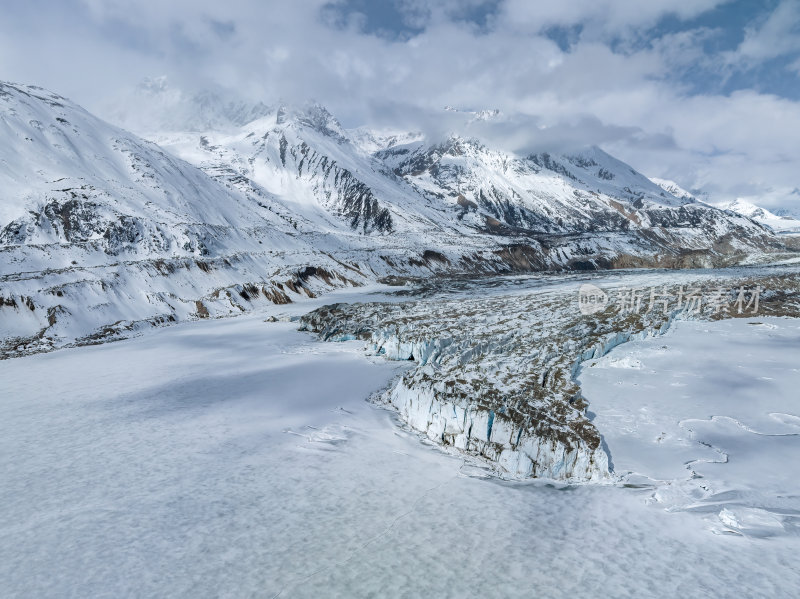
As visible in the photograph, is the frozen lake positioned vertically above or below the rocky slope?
below

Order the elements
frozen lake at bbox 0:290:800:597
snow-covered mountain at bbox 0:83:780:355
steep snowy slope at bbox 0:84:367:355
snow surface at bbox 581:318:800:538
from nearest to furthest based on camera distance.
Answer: frozen lake at bbox 0:290:800:597
snow surface at bbox 581:318:800:538
steep snowy slope at bbox 0:84:367:355
snow-covered mountain at bbox 0:83:780:355

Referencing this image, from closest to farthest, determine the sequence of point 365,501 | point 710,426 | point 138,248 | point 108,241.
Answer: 1. point 365,501
2. point 710,426
3. point 108,241
4. point 138,248

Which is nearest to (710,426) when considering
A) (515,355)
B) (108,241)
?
(515,355)

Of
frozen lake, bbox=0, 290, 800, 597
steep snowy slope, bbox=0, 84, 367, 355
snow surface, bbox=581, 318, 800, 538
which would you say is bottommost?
frozen lake, bbox=0, 290, 800, 597

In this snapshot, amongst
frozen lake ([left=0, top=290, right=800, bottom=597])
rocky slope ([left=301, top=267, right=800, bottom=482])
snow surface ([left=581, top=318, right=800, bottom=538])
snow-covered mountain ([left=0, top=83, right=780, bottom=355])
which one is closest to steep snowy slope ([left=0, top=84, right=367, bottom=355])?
snow-covered mountain ([left=0, top=83, right=780, bottom=355])

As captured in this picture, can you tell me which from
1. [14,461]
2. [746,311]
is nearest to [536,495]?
[14,461]

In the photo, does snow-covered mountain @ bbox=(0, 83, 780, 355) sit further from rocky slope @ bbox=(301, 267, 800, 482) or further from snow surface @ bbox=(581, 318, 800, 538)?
snow surface @ bbox=(581, 318, 800, 538)

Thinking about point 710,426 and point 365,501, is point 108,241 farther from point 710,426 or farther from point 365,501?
point 710,426

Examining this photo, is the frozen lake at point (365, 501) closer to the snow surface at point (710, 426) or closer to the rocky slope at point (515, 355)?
the snow surface at point (710, 426)

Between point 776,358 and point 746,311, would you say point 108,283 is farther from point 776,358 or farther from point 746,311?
point 746,311
